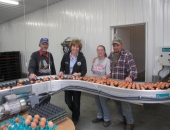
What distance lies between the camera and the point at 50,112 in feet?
4.17

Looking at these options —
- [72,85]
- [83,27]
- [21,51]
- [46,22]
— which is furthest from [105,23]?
[21,51]

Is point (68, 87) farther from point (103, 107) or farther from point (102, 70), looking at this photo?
point (103, 107)

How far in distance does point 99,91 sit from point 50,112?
69 centimetres

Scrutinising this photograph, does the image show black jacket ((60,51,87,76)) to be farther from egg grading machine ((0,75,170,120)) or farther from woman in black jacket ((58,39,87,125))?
egg grading machine ((0,75,170,120))

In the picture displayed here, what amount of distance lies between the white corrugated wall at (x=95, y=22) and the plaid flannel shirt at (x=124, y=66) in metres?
1.17

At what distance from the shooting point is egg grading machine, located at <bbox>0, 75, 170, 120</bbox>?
1.28 meters

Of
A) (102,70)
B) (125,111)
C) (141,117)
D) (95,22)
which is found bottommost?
(141,117)

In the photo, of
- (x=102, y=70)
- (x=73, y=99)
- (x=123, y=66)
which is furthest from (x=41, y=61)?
(x=123, y=66)

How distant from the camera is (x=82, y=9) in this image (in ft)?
13.8

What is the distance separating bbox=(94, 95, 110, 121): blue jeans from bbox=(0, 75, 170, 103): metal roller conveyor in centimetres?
57

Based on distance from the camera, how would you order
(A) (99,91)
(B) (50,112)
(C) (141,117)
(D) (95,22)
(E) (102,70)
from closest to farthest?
(B) (50,112) → (A) (99,91) → (E) (102,70) → (C) (141,117) → (D) (95,22)

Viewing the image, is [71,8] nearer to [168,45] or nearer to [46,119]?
[168,45]

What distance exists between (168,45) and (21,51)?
6.51 meters

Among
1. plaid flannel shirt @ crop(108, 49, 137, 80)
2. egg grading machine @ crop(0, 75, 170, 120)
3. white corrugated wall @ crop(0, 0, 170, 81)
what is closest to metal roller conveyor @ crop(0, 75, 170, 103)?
egg grading machine @ crop(0, 75, 170, 120)
